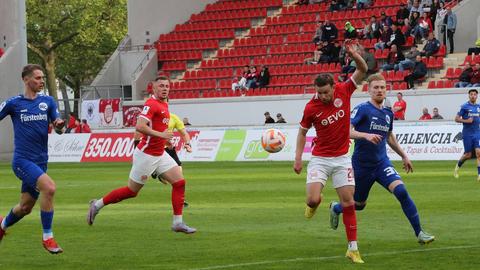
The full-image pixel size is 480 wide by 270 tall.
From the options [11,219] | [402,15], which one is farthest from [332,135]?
[402,15]

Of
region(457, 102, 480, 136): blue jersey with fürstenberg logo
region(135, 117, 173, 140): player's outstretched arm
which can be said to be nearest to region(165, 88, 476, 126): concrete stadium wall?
region(457, 102, 480, 136): blue jersey with fürstenberg logo

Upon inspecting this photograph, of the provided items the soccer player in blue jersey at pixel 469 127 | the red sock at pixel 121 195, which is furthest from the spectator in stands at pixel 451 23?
the red sock at pixel 121 195

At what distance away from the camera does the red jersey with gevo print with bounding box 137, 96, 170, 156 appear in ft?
53.7

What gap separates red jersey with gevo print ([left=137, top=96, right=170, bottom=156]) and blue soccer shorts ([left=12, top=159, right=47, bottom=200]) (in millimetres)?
2883

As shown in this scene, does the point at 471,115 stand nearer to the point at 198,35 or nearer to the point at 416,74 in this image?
the point at 416,74

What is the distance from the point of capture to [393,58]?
46750mm

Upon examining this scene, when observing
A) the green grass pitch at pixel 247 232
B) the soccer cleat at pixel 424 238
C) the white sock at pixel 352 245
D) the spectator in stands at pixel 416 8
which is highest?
the spectator in stands at pixel 416 8

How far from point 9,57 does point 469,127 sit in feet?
87.8

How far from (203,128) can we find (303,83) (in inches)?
368

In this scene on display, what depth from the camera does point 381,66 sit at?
47438mm

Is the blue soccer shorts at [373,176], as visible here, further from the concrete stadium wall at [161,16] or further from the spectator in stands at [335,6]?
the concrete stadium wall at [161,16]

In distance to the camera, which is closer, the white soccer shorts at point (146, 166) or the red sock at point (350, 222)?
the red sock at point (350, 222)

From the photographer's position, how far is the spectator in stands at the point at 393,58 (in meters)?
46.2

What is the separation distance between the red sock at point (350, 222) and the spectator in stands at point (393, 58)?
33.8 meters
